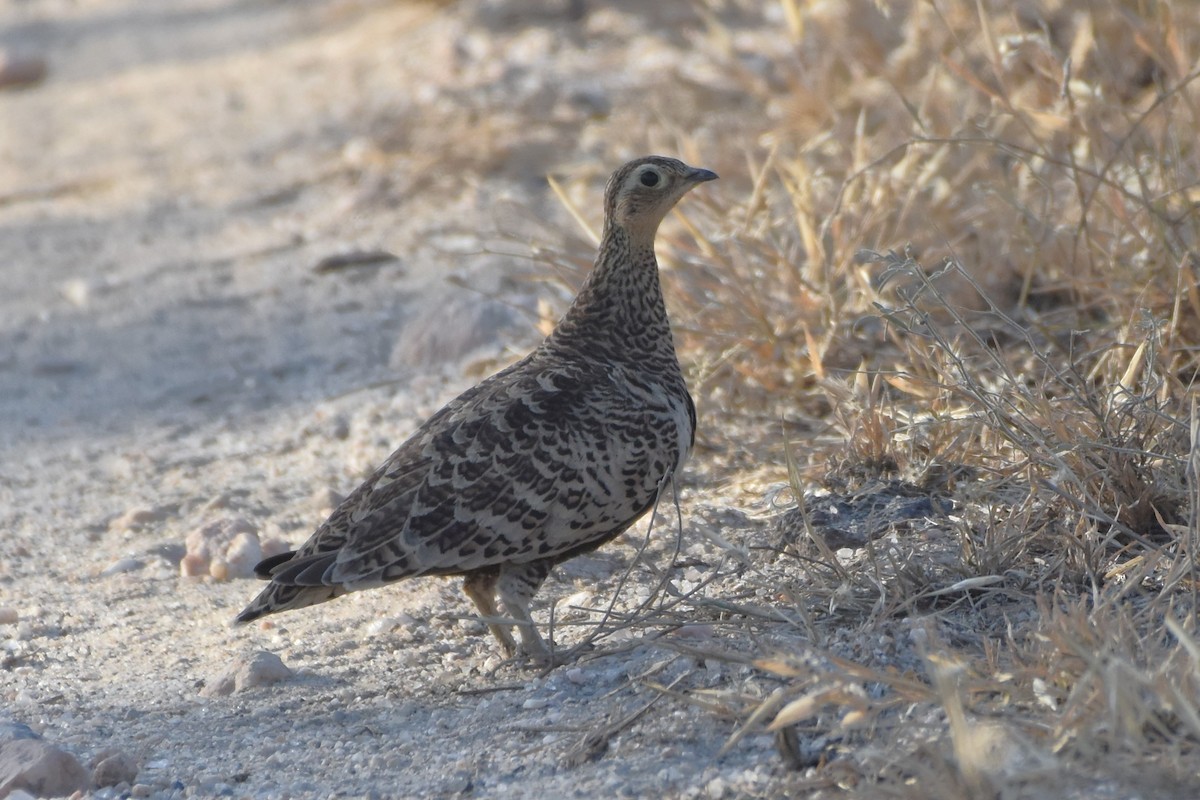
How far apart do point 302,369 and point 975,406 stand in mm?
3025

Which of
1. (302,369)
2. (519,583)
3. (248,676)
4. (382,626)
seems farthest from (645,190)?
(302,369)

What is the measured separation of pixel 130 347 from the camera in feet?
20.4

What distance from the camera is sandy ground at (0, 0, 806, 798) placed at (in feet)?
10.1

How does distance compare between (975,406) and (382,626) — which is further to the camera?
(382,626)

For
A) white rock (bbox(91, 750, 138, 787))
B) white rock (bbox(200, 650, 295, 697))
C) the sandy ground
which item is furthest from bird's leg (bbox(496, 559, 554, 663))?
white rock (bbox(91, 750, 138, 787))

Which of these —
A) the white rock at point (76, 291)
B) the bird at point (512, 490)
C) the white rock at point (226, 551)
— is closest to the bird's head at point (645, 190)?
the bird at point (512, 490)

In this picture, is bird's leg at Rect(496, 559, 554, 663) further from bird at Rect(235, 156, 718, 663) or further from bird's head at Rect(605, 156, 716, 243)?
bird's head at Rect(605, 156, 716, 243)

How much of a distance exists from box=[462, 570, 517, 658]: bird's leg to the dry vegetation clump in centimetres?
63

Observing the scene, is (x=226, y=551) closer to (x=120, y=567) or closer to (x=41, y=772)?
(x=120, y=567)

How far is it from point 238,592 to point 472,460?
3.44 ft

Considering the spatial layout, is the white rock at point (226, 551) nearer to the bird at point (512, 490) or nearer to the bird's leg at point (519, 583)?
the bird at point (512, 490)

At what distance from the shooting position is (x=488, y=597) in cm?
358

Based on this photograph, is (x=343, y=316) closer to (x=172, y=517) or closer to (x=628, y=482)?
(x=172, y=517)

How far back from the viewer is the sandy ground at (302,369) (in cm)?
306
